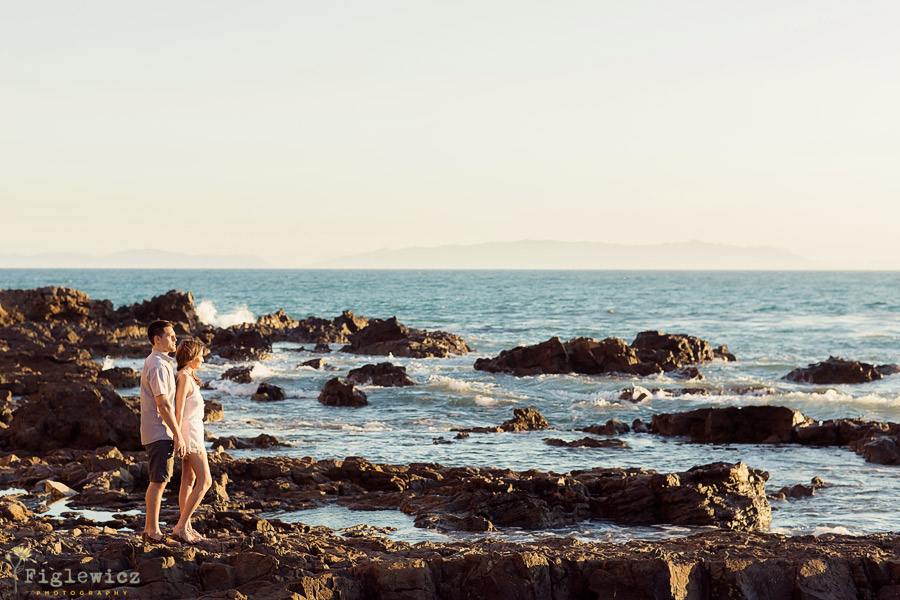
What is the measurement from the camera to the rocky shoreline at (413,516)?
297 inches

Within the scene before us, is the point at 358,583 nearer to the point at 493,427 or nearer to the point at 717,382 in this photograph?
the point at 493,427

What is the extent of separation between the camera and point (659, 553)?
26.8 ft

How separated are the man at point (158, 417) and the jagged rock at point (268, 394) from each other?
669 inches

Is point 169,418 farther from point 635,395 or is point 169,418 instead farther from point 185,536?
point 635,395

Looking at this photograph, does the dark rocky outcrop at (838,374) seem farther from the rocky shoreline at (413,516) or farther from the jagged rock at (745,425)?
the jagged rock at (745,425)

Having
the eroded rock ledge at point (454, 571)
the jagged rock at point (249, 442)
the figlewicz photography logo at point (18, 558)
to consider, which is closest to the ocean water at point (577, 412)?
the jagged rock at point (249, 442)

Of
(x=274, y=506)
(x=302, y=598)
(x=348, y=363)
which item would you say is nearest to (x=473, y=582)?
(x=302, y=598)

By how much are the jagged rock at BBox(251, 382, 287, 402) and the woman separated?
1680 centimetres

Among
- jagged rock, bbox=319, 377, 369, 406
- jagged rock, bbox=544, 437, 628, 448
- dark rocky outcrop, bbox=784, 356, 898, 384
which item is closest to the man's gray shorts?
jagged rock, bbox=544, 437, 628, 448

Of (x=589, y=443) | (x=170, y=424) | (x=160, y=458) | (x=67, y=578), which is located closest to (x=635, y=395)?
(x=589, y=443)

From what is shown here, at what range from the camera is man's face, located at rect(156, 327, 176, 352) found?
855cm

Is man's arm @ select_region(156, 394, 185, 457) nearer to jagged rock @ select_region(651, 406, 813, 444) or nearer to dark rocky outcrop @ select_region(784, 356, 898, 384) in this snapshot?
jagged rock @ select_region(651, 406, 813, 444)

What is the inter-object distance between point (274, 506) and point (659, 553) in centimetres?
609

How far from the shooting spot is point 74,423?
16812mm
